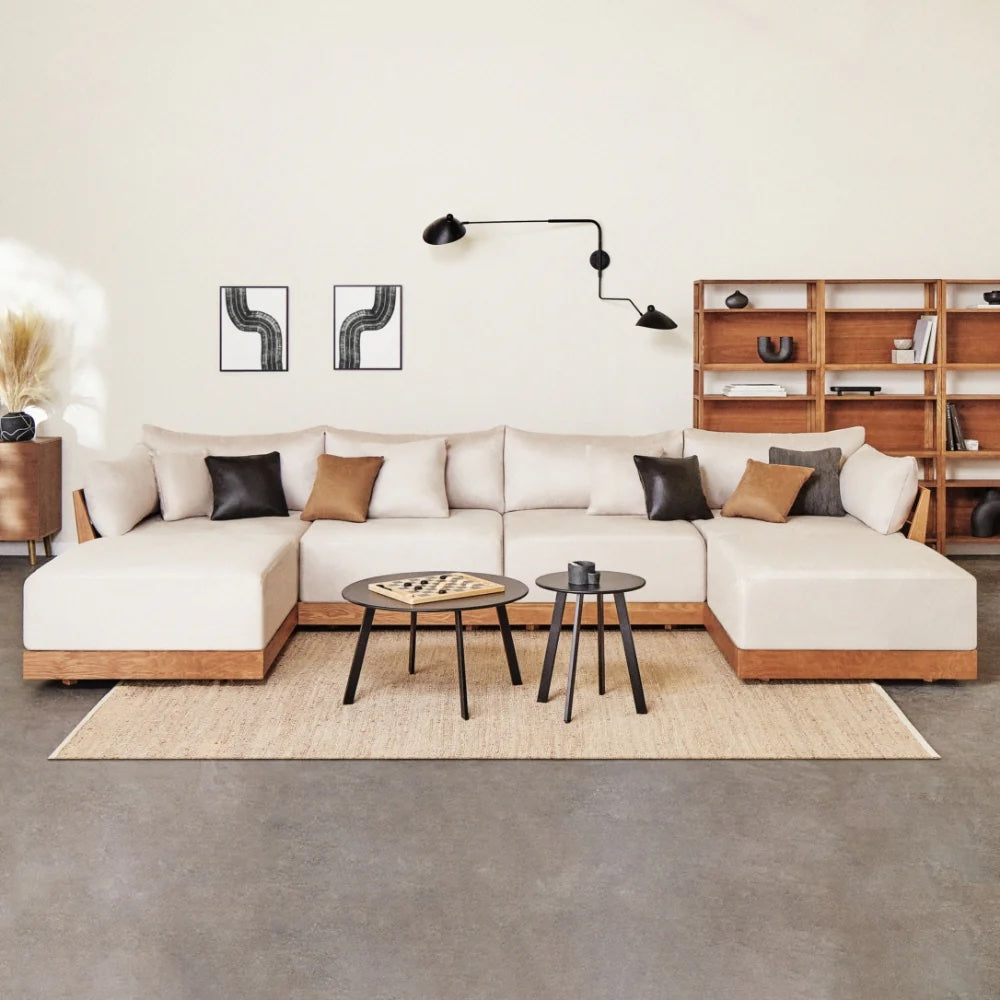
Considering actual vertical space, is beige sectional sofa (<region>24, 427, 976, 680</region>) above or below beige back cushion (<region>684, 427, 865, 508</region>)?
below

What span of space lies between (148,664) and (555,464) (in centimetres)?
242

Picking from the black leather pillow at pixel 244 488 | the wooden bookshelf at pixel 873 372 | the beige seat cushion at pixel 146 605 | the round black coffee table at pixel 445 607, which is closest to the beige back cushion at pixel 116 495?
the black leather pillow at pixel 244 488

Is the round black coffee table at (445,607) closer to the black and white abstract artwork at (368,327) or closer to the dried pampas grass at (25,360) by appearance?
the black and white abstract artwork at (368,327)

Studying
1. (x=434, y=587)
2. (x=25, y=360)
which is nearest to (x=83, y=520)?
(x=434, y=587)

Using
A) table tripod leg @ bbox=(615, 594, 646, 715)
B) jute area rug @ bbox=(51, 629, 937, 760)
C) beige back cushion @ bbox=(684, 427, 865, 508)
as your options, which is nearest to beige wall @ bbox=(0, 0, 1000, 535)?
beige back cushion @ bbox=(684, 427, 865, 508)

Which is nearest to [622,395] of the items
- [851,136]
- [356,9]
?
[851,136]

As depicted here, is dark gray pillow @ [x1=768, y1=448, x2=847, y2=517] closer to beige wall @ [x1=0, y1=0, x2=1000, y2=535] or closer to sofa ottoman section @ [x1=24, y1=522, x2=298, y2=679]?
beige wall @ [x1=0, y1=0, x2=1000, y2=535]

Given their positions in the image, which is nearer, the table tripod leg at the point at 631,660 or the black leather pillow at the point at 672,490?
the table tripod leg at the point at 631,660

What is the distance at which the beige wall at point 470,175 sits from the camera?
678cm

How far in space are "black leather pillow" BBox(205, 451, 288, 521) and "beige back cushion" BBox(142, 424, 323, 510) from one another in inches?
4.6

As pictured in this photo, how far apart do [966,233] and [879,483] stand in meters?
A: 2.63

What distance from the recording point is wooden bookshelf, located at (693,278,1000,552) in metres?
6.89

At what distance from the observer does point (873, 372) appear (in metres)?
7.03

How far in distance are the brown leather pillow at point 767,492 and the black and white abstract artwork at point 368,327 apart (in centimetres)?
244
